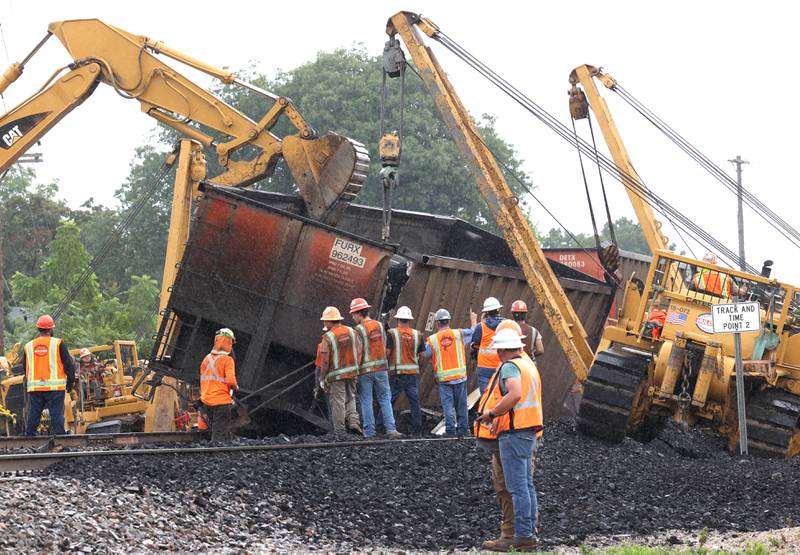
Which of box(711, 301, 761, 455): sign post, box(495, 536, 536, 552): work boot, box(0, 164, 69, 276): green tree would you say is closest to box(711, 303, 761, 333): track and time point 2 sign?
box(711, 301, 761, 455): sign post

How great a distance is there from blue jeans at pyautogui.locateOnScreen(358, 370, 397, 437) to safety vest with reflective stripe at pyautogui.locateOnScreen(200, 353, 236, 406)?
1.60 meters

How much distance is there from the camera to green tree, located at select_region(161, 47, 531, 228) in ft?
163

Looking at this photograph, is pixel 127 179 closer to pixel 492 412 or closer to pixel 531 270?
pixel 531 270

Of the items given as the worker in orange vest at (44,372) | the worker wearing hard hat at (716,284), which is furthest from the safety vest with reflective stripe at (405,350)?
the worker in orange vest at (44,372)

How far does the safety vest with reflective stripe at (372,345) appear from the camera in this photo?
14.0 m

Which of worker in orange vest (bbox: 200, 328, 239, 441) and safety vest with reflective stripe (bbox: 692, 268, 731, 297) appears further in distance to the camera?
safety vest with reflective stripe (bbox: 692, 268, 731, 297)

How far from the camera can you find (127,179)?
186 ft

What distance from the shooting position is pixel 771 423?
14.0 metres

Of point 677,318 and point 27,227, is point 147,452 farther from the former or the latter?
point 27,227

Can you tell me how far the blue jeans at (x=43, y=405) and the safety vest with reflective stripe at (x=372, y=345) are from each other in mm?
3328

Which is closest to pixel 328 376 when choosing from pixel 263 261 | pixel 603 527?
pixel 263 261

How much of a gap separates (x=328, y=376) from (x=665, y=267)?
4111 mm

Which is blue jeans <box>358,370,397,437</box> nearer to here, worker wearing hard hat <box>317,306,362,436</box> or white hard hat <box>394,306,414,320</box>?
worker wearing hard hat <box>317,306,362,436</box>

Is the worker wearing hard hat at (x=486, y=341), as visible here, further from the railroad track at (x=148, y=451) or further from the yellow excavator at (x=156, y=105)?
the yellow excavator at (x=156, y=105)
